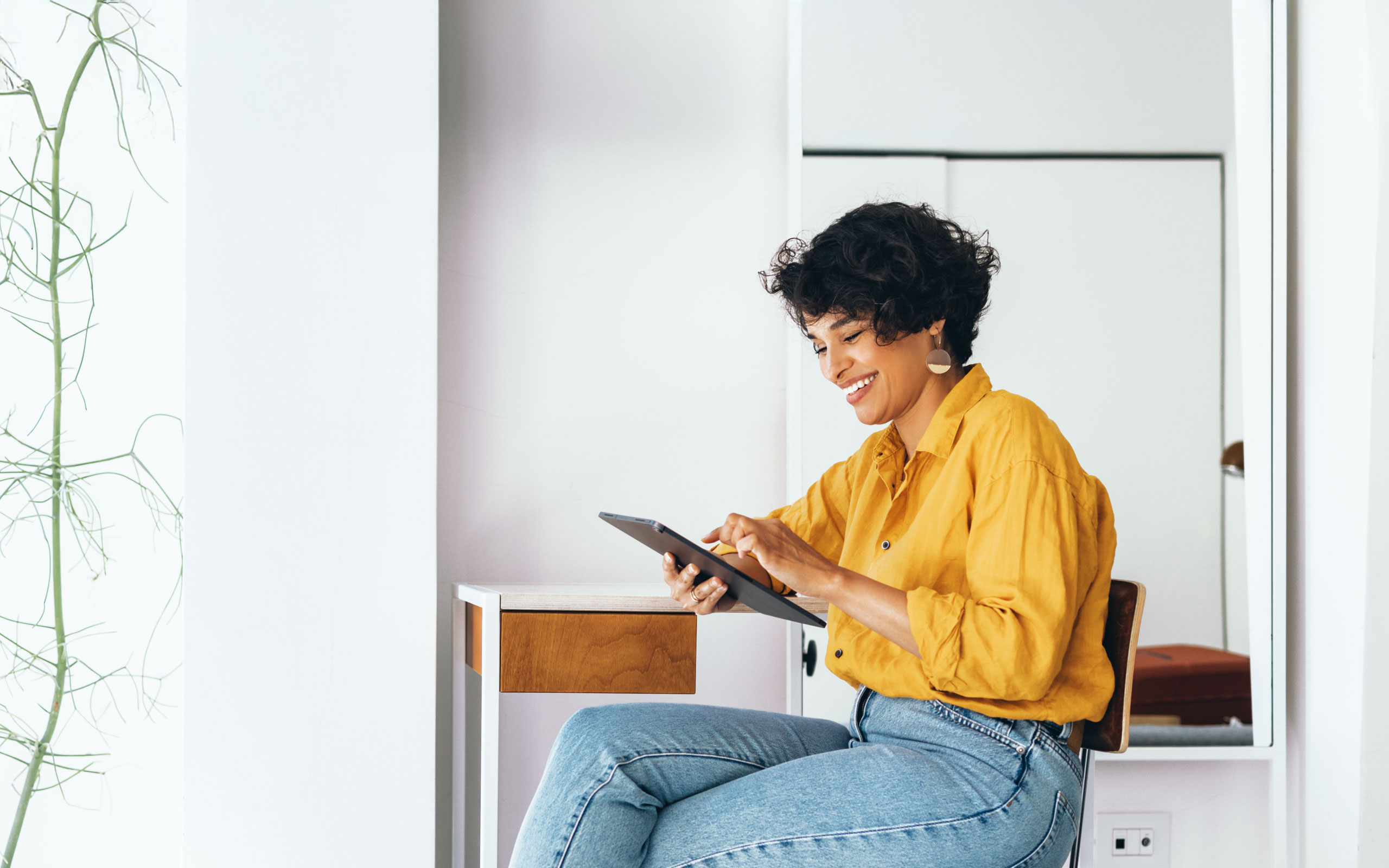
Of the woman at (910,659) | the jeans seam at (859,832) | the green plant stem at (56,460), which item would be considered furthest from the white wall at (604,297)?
the jeans seam at (859,832)

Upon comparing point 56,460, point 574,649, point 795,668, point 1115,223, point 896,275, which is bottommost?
point 795,668

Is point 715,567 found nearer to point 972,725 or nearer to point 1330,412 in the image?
point 972,725

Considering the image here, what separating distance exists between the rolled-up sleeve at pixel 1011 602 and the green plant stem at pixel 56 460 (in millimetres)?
1502

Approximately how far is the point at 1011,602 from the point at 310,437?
3.82 feet

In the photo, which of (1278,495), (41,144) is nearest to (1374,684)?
(1278,495)

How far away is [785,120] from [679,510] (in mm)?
898

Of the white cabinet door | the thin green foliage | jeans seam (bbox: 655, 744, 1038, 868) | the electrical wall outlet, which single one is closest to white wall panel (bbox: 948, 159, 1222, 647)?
the white cabinet door

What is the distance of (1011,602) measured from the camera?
1068 millimetres

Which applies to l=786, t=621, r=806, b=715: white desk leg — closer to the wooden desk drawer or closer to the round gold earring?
the wooden desk drawer

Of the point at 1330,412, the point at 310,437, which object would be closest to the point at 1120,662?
the point at 1330,412

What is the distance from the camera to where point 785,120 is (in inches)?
88.4

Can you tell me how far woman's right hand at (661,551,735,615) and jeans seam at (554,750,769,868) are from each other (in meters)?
0.26

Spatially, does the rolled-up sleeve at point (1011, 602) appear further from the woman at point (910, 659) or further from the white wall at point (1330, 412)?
the white wall at point (1330, 412)

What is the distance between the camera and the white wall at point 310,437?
1.63 metres
